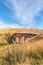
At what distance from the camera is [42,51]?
14656 millimetres

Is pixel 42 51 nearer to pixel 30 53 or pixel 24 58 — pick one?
pixel 30 53

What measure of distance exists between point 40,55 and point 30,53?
821mm

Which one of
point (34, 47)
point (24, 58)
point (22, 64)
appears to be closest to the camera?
point (22, 64)

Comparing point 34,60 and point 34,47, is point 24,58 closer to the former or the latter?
point 34,60

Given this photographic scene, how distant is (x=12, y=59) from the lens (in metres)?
12.7

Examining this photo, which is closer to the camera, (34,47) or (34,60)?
(34,60)

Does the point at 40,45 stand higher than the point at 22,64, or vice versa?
the point at 40,45

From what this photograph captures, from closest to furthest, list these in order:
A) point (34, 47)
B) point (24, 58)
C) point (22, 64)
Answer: point (22, 64)
point (24, 58)
point (34, 47)

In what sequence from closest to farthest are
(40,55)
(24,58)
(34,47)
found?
(24,58), (40,55), (34,47)

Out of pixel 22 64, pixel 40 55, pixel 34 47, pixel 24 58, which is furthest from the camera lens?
pixel 34 47

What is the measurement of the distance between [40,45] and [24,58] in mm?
2794

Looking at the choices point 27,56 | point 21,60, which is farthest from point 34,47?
point 21,60

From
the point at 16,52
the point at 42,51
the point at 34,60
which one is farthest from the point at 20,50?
the point at 42,51

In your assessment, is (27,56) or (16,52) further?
(27,56)
